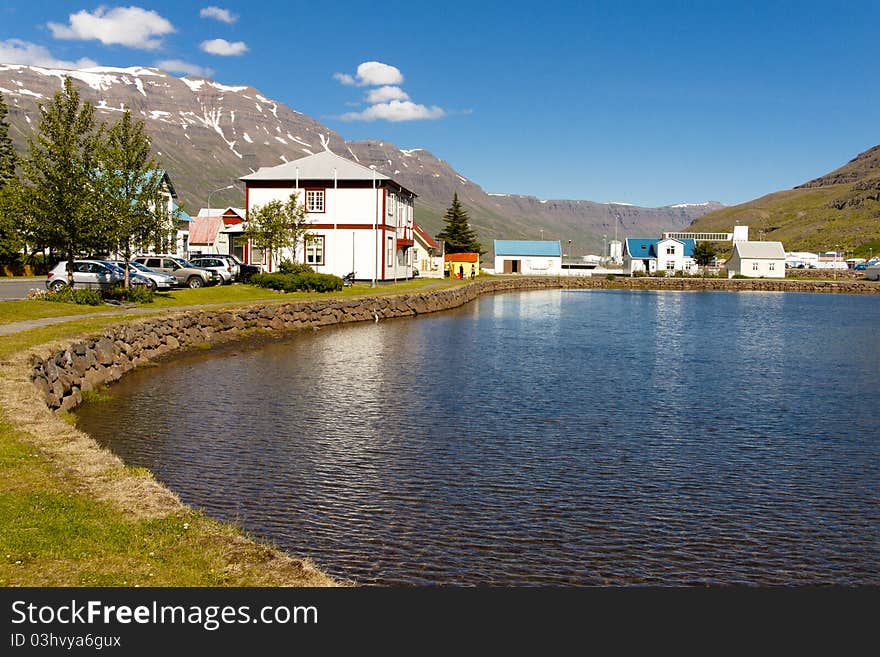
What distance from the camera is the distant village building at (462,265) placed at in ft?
363

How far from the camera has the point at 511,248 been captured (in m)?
148

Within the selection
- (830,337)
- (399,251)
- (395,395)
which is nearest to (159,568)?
(395,395)

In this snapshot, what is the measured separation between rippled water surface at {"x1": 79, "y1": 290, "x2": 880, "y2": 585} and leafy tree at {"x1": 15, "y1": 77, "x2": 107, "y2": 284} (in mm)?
10834

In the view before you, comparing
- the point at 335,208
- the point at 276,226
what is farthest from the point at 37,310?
the point at 335,208

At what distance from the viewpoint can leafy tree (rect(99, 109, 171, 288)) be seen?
132 ft

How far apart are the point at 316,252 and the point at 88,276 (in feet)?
98.8

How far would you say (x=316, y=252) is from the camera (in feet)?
240

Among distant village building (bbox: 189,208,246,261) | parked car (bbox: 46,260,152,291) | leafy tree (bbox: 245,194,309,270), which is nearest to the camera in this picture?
parked car (bbox: 46,260,152,291)

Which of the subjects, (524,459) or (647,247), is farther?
(647,247)

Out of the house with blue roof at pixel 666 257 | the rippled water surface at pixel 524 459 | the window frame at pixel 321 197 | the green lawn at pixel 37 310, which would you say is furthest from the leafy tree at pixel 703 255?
the green lawn at pixel 37 310

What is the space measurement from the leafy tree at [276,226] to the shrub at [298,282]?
4856 millimetres

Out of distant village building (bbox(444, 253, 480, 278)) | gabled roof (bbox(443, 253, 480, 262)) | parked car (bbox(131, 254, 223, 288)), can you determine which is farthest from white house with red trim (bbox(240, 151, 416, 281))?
gabled roof (bbox(443, 253, 480, 262))

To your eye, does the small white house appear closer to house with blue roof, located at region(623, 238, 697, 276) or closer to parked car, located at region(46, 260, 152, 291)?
house with blue roof, located at region(623, 238, 697, 276)

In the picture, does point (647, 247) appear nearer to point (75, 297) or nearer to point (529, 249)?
point (529, 249)
